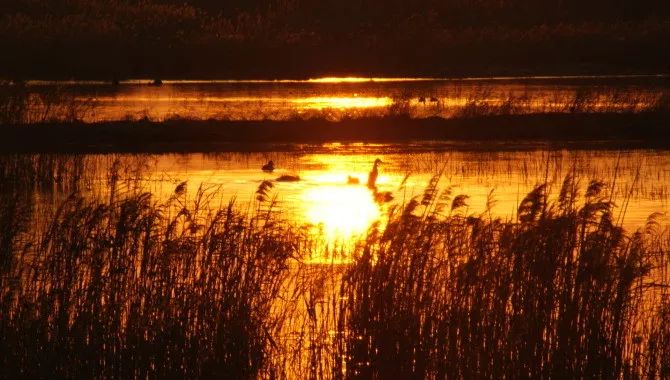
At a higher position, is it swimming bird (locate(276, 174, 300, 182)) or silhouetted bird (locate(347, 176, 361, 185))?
swimming bird (locate(276, 174, 300, 182))

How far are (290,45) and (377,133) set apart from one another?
2085 centimetres

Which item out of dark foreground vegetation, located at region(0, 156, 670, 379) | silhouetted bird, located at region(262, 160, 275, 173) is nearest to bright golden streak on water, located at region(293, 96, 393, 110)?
silhouetted bird, located at region(262, 160, 275, 173)

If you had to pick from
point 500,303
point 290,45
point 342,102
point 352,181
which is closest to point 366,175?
point 352,181

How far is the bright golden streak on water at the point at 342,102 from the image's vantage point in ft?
107

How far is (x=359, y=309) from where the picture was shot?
378 inches

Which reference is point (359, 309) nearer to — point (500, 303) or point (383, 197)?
point (500, 303)

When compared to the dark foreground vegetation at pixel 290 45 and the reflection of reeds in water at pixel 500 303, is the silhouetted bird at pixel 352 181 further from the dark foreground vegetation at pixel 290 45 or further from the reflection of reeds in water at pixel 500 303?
the dark foreground vegetation at pixel 290 45

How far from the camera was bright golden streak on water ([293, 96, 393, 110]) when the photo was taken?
107 feet

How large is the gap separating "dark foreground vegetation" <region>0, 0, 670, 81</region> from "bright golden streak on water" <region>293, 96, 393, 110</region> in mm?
10051

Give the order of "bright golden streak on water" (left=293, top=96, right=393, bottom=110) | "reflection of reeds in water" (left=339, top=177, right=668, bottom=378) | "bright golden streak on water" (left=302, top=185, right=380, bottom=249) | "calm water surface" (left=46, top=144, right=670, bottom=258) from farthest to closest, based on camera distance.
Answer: "bright golden streak on water" (left=293, top=96, right=393, bottom=110)
"calm water surface" (left=46, top=144, right=670, bottom=258)
"bright golden streak on water" (left=302, top=185, right=380, bottom=249)
"reflection of reeds in water" (left=339, top=177, right=668, bottom=378)

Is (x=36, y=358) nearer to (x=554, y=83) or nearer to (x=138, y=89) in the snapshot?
(x=138, y=89)

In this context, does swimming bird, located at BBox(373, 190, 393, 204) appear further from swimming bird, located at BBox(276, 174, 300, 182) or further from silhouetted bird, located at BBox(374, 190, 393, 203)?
swimming bird, located at BBox(276, 174, 300, 182)

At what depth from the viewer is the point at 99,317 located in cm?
927

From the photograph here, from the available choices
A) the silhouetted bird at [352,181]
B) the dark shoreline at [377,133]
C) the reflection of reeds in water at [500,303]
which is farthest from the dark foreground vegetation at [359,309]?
the dark shoreline at [377,133]
